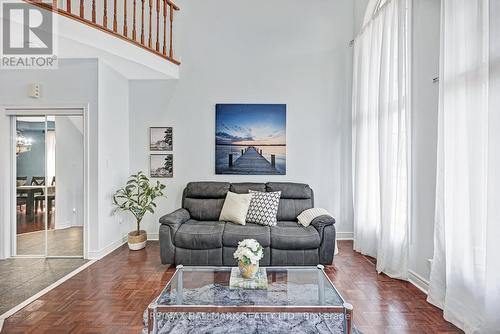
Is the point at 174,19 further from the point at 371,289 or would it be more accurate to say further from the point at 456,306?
the point at 456,306

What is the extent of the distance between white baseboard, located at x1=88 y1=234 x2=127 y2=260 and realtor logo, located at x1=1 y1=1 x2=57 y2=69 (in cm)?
262

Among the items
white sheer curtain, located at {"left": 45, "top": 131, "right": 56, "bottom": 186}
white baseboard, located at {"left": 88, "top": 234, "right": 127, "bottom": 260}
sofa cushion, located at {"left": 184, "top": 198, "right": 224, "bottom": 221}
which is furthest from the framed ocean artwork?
white sheer curtain, located at {"left": 45, "top": 131, "right": 56, "bottom": 186}

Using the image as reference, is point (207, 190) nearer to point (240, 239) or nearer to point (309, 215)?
point (240, 239)

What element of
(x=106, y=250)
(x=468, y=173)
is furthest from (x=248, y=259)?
(x=106, y=250)

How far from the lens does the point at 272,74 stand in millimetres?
4543

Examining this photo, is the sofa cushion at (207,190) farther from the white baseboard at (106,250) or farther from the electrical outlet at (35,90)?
the electrical outlet at (35,90)

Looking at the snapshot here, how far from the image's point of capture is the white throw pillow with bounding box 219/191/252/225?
3.77 metres

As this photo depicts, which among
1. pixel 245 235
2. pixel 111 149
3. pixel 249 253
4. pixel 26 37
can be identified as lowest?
pixel 245 235

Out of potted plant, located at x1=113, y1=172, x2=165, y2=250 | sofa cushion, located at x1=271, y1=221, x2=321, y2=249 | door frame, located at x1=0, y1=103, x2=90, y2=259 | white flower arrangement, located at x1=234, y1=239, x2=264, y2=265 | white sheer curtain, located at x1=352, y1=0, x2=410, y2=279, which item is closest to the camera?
A: white flower arrangement, located at x1=234, y1=239, x2=264, y2=265

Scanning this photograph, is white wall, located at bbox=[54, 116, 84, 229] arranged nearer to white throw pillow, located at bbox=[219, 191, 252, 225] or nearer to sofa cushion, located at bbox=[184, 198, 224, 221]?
sofa cushion, located at bbox=[184, 198, 224, 221]

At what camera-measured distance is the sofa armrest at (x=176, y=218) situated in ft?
11.1

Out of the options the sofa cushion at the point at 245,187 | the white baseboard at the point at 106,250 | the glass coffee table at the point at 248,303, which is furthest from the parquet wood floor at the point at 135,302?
the sofa cushion at the point at 245,187

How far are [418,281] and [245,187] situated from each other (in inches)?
96.3

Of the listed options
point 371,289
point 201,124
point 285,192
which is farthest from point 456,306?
point 201,124
